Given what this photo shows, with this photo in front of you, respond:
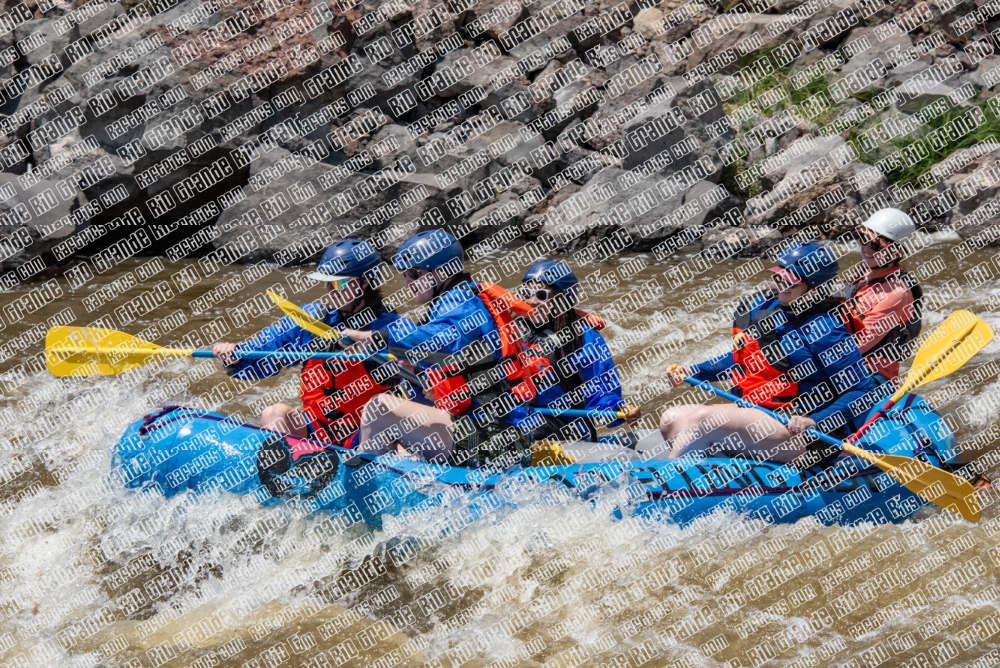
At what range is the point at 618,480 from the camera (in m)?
4.97

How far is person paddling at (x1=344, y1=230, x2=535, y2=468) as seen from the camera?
16.1 feet

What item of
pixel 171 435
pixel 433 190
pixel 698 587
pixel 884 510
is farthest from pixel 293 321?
pixel 433 190

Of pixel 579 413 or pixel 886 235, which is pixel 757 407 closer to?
pixel 579 413

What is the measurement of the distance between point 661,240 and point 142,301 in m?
4.85

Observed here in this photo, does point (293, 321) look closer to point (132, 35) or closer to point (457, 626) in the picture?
point (457, 626)

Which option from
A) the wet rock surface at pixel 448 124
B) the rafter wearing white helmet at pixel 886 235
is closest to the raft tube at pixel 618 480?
the rafter wearing white helmet at pixel 886 235

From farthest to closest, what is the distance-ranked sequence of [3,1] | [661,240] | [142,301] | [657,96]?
[3,1]
[657,96]
[661,240]
[142,301]

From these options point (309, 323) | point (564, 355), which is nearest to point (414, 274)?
point (309, 323)

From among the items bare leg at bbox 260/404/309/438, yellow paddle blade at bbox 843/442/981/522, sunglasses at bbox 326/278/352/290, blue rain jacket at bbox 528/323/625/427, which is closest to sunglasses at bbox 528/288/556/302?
blue rain jacket at bbox 528/323/625/427

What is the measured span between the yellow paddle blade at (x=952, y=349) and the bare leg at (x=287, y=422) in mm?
3157

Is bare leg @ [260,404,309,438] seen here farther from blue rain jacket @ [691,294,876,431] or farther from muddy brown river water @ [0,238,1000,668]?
blue rain jacket @ [691,294,876,431]

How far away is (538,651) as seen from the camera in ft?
15.3

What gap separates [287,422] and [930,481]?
3.24 m

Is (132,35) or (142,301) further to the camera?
(132,35)
